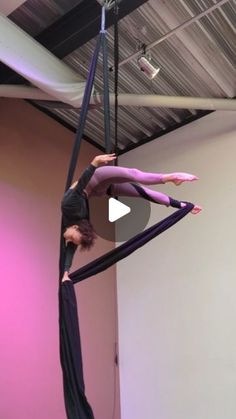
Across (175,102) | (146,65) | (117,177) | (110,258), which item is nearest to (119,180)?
(117,177)

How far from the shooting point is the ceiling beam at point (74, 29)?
11.9 feet

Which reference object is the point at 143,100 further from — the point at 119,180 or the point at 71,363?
the point at 71,363

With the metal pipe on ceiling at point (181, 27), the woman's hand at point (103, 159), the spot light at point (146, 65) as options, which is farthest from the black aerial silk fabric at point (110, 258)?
the metal pipe on ceiling at point (181, 27)

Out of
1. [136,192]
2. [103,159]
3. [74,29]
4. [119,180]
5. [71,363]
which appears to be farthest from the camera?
[74,29]

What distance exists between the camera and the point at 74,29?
150 inches

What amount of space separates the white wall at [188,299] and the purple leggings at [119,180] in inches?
68.8

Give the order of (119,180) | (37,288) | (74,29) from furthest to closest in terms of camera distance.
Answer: (37,288) → (74,29) → (119,180)

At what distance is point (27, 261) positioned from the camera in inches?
167

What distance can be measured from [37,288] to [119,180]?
1.84 meters

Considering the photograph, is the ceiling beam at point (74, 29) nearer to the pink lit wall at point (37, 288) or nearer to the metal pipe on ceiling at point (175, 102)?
the metal pipe on ceiling at point (175, 102)

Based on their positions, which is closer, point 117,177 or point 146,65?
point 117,177

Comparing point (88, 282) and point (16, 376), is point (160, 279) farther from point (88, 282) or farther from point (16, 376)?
point (16, 376)

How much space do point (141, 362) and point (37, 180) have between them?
2.05 metres

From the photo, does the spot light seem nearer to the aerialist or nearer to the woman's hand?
the aerialist
